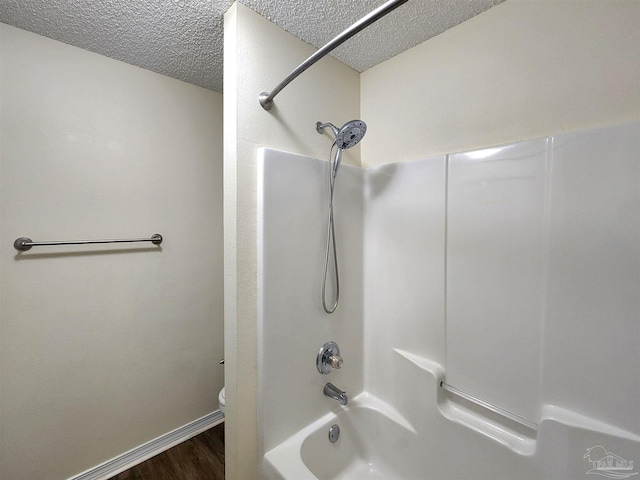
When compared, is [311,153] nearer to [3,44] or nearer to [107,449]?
[3,44]

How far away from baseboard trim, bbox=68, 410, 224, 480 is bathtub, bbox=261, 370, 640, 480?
3.49 ft

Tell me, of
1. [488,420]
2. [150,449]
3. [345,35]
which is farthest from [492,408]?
[150,449]

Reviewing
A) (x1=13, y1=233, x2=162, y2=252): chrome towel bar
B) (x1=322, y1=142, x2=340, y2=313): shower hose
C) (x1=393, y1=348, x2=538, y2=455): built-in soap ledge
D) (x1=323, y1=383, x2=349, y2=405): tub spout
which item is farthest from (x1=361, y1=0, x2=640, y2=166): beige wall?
(x1=13, y1=233, x2=162, y2=252): chrome towel bar

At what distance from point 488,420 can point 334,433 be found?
28.1 inches

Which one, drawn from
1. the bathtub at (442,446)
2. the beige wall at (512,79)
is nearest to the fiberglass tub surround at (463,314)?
the bathtub at (442,446)

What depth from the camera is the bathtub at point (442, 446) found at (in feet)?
2.96

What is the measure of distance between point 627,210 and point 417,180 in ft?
2.38

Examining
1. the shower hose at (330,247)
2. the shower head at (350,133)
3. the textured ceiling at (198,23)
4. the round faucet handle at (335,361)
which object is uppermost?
the textured ceiling at (198,23)

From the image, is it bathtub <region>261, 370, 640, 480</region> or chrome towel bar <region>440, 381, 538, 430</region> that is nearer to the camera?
bathtub <region>261, 370, 640, 480</region>

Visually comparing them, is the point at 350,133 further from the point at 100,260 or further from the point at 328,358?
the point at 100,260

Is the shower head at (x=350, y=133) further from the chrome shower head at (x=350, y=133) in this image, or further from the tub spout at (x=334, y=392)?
the tub spout at (x=334, y=392)

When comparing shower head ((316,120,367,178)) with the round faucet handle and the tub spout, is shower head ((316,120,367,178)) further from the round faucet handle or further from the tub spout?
the tub spout

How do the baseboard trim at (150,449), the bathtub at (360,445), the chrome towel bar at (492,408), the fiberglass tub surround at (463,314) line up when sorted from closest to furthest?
the fiberglass tub surround at (463,314) < the chrome towel bar at (492,408) < the bathtub at (360,445) < the baseboard trim at (150,449)

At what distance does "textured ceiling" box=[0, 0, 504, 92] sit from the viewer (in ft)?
3.70
